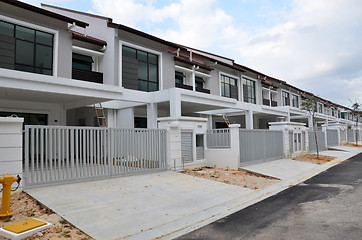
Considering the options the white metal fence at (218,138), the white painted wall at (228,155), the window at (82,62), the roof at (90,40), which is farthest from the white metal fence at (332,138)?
the window at (82,62)

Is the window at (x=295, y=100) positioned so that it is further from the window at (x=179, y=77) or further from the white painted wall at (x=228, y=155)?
the white painted wall at (x=228, y=155)

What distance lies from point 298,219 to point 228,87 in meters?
20.0

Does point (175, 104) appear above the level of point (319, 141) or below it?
above

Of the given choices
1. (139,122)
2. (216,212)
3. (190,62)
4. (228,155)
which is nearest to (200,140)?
(228,155)

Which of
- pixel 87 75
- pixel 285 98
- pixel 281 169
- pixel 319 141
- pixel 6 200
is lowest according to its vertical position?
pixel 281 169

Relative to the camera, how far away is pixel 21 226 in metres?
4.82

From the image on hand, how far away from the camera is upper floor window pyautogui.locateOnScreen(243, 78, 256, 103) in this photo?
26800mm

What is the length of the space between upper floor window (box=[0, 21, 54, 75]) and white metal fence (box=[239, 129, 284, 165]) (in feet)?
36.5

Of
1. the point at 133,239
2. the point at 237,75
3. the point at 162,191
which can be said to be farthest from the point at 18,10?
the point at 237,75

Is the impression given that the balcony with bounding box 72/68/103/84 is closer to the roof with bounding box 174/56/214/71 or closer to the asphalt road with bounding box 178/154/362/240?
the roof with bounding box 174/56/214/71

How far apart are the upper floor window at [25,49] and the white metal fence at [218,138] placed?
9.32 metres

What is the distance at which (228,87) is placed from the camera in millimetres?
24891

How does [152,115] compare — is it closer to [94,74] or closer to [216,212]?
[94,74]

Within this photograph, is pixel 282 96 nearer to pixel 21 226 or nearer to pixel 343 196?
pixel 343 196
